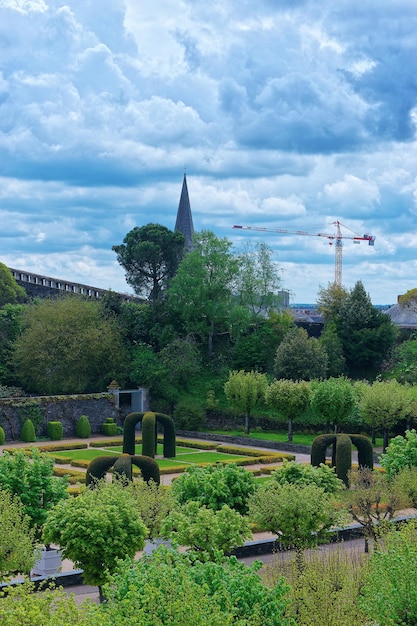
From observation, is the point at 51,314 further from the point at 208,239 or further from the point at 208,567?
the point at 208,567

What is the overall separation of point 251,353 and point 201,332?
412 cm

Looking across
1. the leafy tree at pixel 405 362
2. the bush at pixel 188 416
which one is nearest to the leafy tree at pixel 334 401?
the leafy tree at pixel 405 362

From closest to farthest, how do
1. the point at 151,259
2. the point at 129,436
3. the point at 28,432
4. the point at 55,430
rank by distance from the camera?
the point at 129,436 < the point at 28,432 < the point at 55,430 < the point at 151,259

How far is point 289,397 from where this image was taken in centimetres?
4806

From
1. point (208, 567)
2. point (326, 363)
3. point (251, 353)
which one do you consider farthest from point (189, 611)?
point (251, 353)

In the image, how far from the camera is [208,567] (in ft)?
46.1

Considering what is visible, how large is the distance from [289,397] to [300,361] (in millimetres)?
6633

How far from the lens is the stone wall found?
5012cm

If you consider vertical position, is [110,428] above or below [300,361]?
below

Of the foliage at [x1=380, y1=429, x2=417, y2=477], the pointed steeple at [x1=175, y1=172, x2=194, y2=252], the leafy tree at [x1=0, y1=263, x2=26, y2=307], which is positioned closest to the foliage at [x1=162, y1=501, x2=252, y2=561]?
the foliage at [x1=380, y1=429, x2=417, y2=477]

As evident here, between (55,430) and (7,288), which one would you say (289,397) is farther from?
(7,288)

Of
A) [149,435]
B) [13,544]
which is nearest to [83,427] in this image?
[149,435]

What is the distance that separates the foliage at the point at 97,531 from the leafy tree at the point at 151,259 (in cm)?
4400

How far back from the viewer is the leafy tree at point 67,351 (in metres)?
55.3
